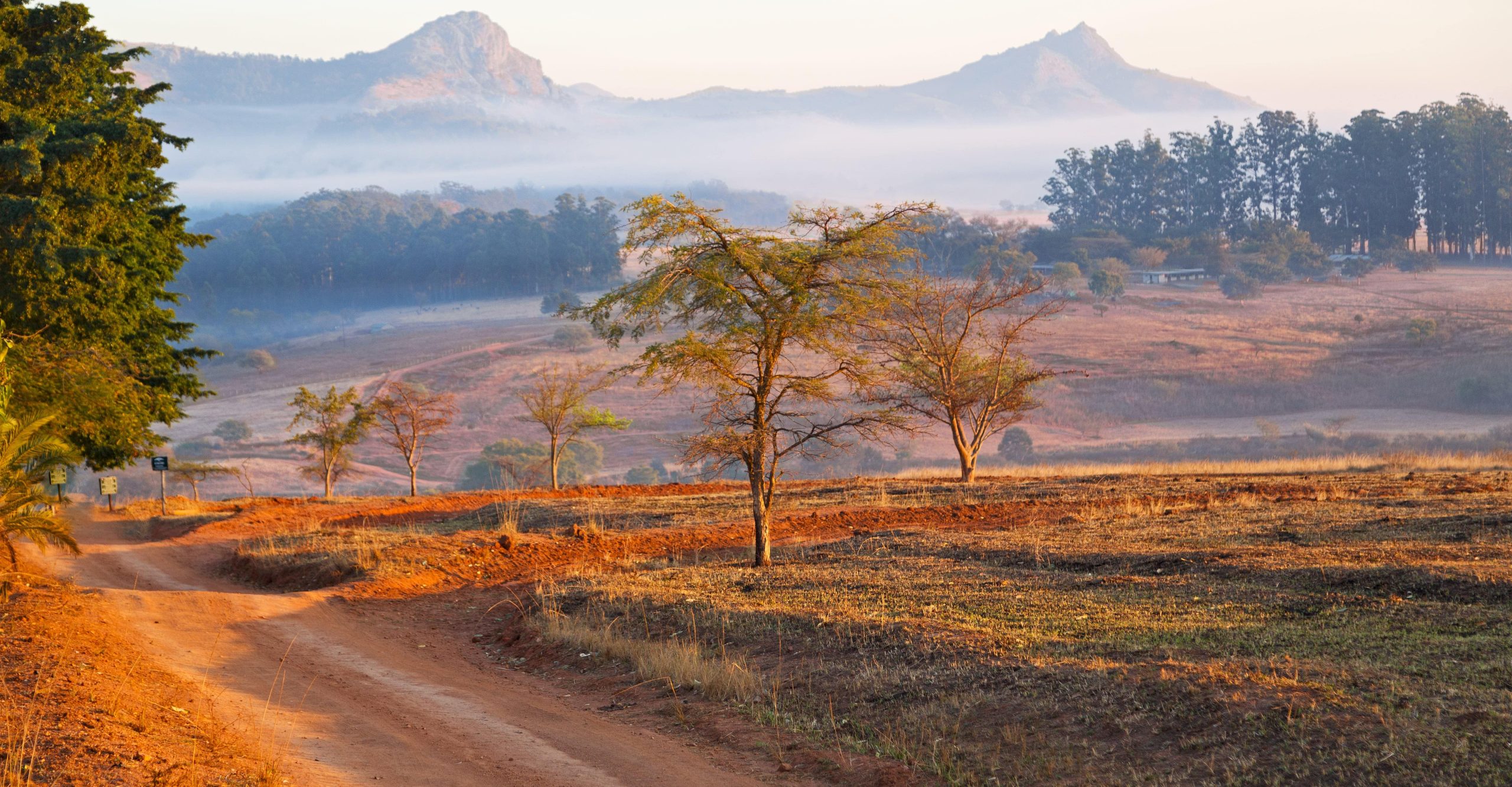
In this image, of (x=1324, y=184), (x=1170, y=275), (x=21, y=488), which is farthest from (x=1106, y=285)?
(x=21, y=488)

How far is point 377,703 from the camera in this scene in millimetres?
11656

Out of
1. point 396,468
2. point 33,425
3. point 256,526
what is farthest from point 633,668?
point 396,468

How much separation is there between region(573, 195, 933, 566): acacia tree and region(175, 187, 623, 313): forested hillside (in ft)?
455

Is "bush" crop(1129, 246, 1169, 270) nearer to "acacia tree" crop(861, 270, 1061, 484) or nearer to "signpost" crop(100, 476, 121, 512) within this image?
"acacia tree" crop(861, 270, 1061, 484)

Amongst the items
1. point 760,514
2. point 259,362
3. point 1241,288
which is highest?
point 1241,288

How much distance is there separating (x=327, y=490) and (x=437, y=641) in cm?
2952

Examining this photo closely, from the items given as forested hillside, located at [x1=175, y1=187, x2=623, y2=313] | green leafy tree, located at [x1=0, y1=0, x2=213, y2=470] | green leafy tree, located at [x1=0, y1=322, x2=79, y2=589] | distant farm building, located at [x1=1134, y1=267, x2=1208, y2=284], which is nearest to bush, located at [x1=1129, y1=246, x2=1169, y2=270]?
distant farm building, located at [x1=1134, y1=267, x2=1208, y2=284]

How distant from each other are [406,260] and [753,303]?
16708cm

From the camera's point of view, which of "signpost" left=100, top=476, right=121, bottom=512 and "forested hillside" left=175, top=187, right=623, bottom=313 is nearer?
"signpost" left=100, top=476, right=121, bottom=512

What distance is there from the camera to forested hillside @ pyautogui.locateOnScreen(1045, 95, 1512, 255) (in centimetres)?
12019

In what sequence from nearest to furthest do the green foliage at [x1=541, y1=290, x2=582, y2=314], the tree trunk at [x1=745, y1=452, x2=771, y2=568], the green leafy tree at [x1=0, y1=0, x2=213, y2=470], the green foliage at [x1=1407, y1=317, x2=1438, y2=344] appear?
1. the tree trunk at [x1=745, y1=452, x2=771, y2=568]
2. the green leafy tree at [x1=0, y1=0, x2=213, y2=470]
3. the green foliage at [x1=1407, y1=317, x2=1438, y2=344]
4. the green foliage at [x1=541, y1=290, x2=582, y2=314]

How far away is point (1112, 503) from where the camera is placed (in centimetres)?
2614

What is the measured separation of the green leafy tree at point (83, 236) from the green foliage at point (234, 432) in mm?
63052

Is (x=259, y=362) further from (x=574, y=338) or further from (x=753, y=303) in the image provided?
(x=753, y=303)
